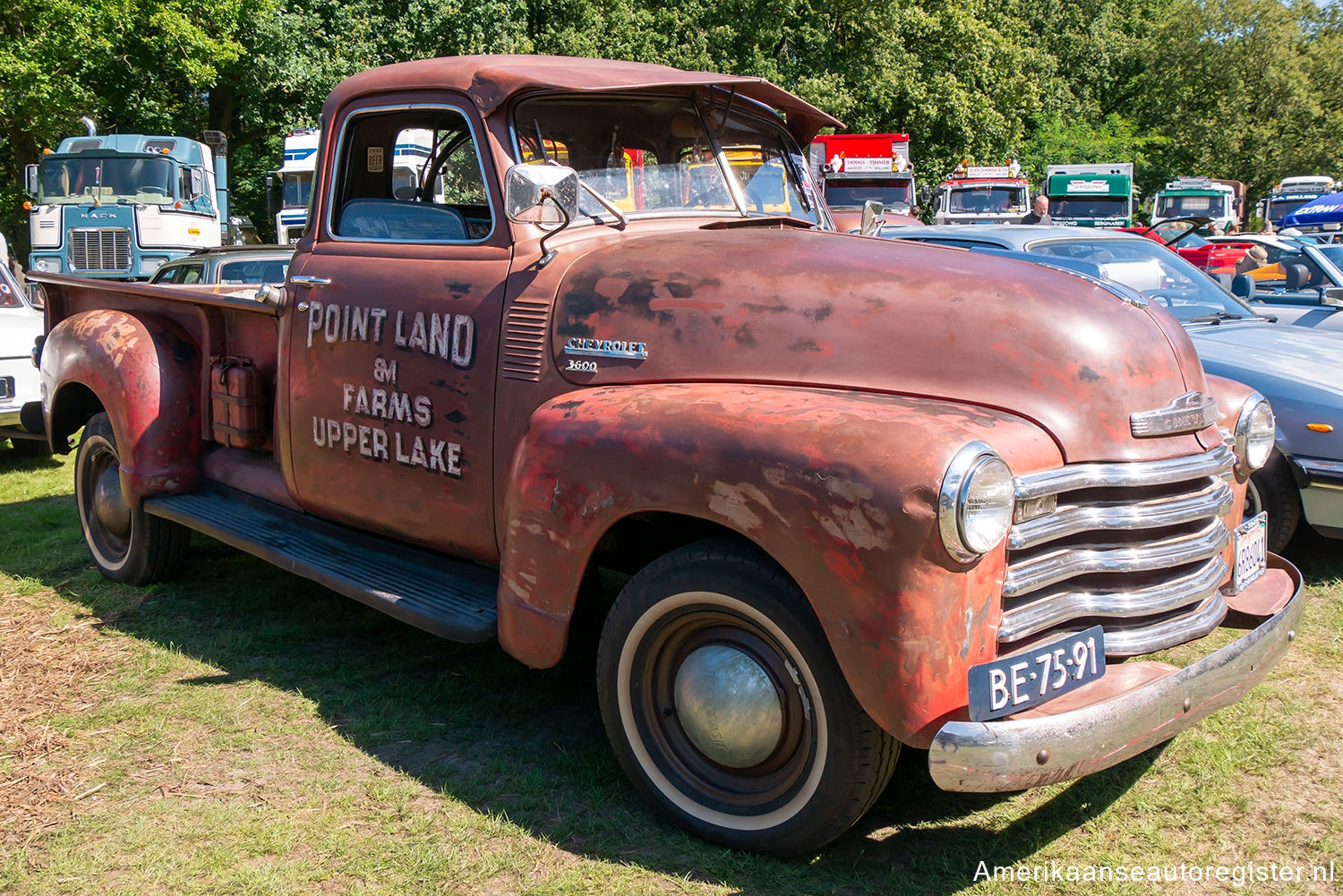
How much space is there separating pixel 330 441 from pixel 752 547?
1991 mm

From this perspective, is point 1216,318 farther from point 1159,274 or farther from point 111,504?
point 111,504

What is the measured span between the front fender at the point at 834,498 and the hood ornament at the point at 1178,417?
32 cm

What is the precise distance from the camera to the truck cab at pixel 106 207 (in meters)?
17.4

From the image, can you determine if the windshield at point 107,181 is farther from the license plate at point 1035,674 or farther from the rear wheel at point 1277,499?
the license plate at point 1035,674

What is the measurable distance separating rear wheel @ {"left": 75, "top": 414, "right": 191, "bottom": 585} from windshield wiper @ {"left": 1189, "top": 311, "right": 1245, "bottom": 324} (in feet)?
18.3

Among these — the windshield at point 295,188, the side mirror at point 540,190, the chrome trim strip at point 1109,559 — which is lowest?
the chrome trim strip at point 1109,559

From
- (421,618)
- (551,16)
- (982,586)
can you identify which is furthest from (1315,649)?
(551,16)

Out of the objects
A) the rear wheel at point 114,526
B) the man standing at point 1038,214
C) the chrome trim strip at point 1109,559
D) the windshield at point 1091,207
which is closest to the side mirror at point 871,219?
the chrome trim strip at point 1109,559

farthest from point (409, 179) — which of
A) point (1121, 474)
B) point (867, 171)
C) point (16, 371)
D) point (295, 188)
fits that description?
point (867, 171)

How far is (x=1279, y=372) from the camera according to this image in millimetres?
5055

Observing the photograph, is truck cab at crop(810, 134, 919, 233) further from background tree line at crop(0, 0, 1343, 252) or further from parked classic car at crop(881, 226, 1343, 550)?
parked classic car at crop(881, 226, 1343, 550)

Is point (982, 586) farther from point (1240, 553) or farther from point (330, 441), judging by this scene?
point (330, 441)

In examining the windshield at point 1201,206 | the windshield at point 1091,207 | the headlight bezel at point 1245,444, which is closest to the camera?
the headlight bezel at point 1245,444

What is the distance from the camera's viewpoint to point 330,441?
13.1ft
